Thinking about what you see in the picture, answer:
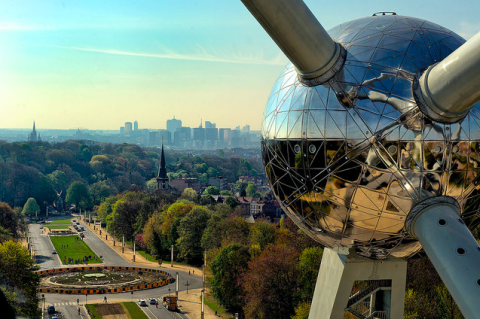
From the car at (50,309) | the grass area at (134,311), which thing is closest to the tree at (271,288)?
the grass area at (134,311)

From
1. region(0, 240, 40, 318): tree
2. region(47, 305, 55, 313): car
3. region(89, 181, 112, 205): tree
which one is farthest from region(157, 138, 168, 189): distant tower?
region(0, 240, 40, 318): tree

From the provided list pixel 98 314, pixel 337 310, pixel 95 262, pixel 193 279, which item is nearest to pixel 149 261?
pixel 95 262

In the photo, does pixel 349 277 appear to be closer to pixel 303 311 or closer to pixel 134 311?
pixel 303 311

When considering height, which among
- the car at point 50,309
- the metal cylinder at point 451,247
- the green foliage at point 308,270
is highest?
the metal cylinder at point 451,247

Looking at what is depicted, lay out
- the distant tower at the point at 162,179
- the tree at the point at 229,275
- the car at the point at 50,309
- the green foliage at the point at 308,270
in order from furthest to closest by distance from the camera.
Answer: the distant tower at the point at 162,179, the tree at the point at 229,275, the car at the point at 50,309, the green foliage at the point at 308,270

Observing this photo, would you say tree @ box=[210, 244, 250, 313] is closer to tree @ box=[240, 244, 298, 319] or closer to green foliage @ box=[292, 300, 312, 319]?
tree @ box=[240, 244, 298, 319]

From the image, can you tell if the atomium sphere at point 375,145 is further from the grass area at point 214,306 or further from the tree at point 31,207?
the tree at point 31,207

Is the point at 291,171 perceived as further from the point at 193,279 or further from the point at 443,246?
the point at 193,279

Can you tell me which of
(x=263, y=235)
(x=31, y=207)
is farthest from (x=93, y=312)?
(x=31, y=207)
